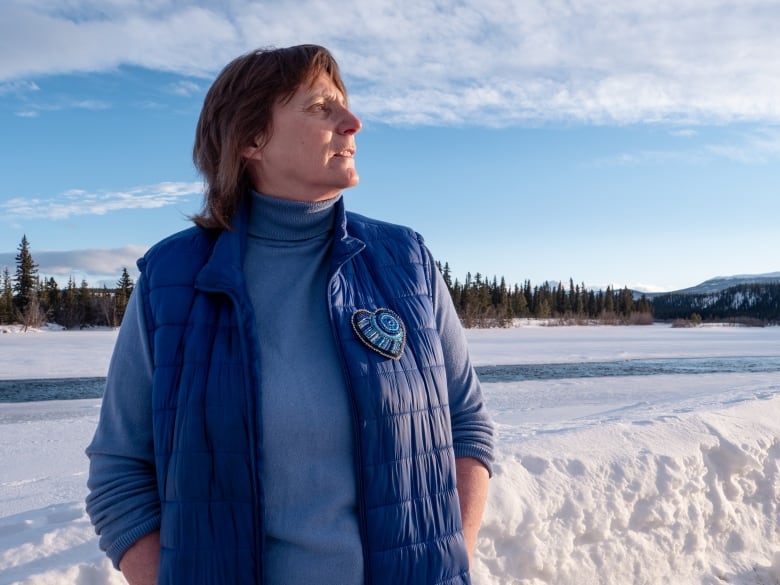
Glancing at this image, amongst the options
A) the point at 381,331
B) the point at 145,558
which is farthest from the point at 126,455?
the point at 381,331

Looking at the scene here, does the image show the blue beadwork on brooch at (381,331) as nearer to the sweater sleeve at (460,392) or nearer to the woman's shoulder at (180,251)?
the sweater sleeve at (460,392)

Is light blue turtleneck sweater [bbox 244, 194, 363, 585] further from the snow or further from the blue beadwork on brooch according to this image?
the snow

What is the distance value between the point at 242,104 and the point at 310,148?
0.17 meters

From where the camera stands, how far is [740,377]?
15.5 metres

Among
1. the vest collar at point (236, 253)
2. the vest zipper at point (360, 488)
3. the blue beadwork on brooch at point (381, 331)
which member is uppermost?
the vest collar at point (236, 253)

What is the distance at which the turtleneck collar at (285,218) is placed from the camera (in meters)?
1.64

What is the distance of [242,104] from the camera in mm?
1584

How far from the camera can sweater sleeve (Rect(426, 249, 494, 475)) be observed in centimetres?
174

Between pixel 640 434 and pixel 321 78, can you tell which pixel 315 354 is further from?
pixel 640 434

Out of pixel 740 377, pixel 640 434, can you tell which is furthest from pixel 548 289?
pixel 640 434

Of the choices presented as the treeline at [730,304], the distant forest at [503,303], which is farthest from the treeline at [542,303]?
the treeline at [730,304]

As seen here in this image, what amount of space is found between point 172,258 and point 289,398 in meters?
0.41

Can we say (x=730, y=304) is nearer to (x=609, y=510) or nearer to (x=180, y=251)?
(x=609, y=510)

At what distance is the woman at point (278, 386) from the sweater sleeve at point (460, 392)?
0.26 feet
